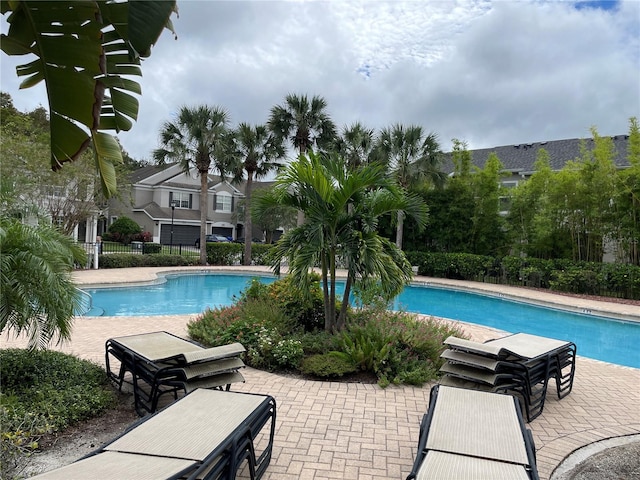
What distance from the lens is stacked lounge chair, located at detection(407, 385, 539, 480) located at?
2.61 metres

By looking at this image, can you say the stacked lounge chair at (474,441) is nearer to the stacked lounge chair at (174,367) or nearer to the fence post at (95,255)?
the stacked lounge chair at (174,367)

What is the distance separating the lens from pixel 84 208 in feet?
66.4

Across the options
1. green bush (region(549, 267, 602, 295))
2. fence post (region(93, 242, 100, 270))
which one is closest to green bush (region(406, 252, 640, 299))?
green bush (region(549, 267, 602, 295))

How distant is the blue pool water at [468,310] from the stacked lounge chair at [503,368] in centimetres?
445

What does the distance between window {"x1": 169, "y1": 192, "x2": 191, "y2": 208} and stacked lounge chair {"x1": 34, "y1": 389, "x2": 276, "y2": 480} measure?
119 ft

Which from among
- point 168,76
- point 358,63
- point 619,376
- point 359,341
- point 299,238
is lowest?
point 619,376

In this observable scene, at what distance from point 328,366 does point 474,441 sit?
306 cm

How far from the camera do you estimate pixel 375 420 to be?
4594 millimetres

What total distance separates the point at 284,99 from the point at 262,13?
18.7 m

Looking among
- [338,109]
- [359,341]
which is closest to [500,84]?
[359,341]

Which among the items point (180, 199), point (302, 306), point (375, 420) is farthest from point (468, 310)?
point (180, 199)

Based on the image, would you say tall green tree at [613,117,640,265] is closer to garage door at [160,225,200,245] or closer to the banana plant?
the banana plant

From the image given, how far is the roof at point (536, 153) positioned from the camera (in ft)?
89.1

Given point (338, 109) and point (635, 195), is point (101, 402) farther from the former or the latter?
point (338, 109)
